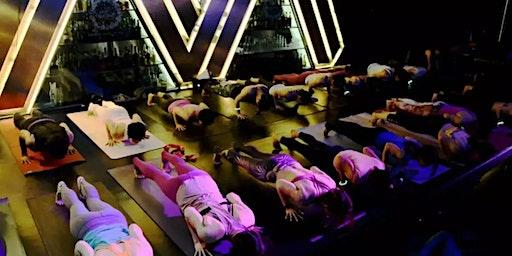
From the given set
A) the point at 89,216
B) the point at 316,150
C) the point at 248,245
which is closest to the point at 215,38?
the point at 316,150

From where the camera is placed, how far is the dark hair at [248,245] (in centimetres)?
137

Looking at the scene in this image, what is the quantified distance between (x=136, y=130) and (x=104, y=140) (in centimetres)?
25

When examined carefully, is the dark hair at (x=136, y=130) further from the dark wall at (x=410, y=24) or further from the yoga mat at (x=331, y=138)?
the dark wall at (x=410, y=24)

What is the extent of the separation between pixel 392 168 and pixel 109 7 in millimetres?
2230

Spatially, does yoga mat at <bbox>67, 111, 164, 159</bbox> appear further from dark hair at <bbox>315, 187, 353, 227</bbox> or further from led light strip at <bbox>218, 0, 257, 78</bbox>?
led light strip at <bbox>218, 0, 257, 78</bbox>

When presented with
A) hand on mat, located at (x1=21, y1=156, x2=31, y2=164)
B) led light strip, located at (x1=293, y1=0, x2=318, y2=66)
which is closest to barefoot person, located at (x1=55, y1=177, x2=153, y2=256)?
hand on mat, located at (x1=21, y1=156, x2=31, y2=164)

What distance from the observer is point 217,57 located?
3680 millimetres

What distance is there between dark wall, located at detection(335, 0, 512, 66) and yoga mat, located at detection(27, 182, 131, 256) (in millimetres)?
3021

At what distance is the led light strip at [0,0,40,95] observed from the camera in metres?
2.81

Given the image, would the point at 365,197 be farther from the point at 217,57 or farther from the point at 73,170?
the point at 217,57

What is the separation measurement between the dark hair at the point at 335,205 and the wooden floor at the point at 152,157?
0.20 metres

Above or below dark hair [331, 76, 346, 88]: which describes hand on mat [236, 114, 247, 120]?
above

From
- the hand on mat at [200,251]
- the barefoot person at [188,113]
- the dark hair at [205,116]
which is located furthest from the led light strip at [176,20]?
the hand on mat at [200,251]

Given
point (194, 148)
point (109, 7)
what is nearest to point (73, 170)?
point (194, 148)
